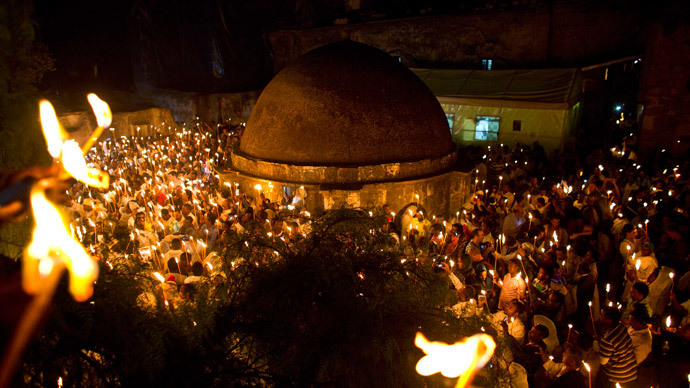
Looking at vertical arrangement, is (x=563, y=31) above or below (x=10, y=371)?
above

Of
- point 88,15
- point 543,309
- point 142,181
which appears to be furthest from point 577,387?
point 88,15

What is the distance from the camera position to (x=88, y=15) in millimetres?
26984

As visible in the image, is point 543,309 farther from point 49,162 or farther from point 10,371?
point 49,162

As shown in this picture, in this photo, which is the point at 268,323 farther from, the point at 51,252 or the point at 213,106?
the point at 213,106

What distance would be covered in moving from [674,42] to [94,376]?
18.4m

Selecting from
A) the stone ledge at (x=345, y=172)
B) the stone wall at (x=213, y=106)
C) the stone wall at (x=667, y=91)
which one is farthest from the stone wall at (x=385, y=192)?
the stone wall at (x=213, y=106)

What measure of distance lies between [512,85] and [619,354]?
16.2 meters

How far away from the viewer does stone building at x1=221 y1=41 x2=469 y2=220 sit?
449 inches

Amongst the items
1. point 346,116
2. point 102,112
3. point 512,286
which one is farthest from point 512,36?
point 102,112

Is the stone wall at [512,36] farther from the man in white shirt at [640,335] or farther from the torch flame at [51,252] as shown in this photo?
the torch flame at [51,252]

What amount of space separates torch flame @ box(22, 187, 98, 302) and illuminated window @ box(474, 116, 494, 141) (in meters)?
18.7

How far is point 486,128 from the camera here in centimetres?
1956

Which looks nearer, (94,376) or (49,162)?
(94,376)

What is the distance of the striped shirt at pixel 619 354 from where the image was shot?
16.0 feet
